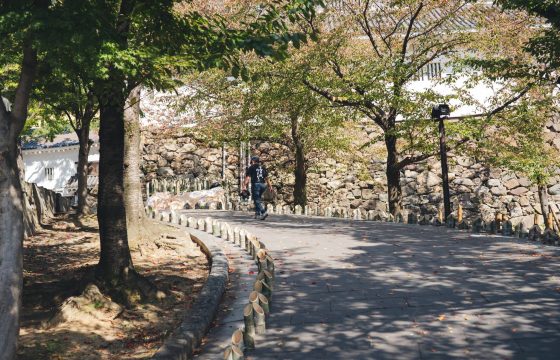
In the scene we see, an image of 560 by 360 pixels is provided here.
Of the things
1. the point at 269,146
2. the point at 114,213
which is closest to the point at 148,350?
the point at 114,213

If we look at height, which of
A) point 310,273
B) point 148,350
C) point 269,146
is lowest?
point 148,350

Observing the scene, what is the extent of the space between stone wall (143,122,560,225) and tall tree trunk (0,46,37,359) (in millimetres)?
20606

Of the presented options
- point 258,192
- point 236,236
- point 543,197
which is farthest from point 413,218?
point 543,197

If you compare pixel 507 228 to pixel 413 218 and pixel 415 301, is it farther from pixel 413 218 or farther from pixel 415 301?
pixel 415 301

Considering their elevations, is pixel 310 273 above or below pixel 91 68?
below

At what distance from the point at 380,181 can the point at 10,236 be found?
77.8 ft

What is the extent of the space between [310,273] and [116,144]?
3715 millimetres

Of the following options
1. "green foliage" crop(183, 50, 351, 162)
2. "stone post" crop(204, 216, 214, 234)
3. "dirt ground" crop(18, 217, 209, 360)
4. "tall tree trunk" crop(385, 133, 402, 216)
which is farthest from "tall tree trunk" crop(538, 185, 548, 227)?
"dirt ground" crop(18, 217, 209, 360)

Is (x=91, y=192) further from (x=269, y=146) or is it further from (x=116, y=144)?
(x=116, y=144)

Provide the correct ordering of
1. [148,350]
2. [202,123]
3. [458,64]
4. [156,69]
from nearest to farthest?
[148,350]
[156,69]
[458,64]
[202,123]

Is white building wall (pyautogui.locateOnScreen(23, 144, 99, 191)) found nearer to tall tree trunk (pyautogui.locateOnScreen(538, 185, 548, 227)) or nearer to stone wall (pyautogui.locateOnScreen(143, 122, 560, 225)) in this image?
stone wall (pyautogui.locateOnScreen(143, 122, 560, 225))

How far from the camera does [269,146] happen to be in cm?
2941

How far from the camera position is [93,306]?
754 cm

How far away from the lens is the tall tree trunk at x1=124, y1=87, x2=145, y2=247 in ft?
40.1
